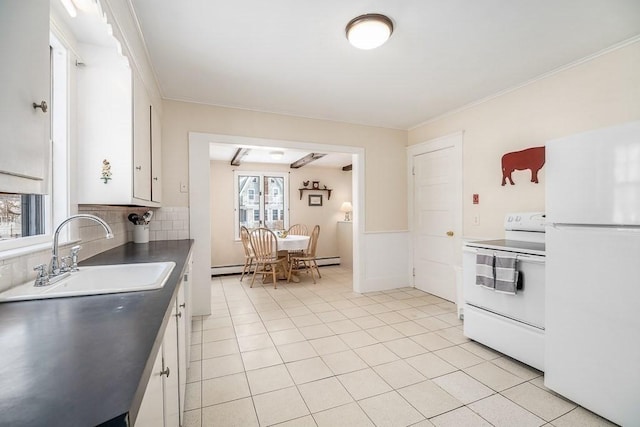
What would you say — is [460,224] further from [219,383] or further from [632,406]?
Result: [219,383]

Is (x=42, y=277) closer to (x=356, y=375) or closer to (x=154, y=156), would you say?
(x=154, y=156)

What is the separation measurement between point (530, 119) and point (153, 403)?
341 centimetres

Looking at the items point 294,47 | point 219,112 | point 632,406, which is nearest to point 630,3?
point 294,47

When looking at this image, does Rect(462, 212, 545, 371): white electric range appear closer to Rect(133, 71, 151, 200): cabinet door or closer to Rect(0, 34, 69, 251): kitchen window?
Rect(133, 71, 151, 200): cabinet door

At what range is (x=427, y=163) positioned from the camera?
153 inches

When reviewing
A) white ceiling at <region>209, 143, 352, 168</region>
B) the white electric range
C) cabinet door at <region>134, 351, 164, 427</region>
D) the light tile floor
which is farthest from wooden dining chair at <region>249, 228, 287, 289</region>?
cabinet door at <region>134, 351, 164, 427</region>

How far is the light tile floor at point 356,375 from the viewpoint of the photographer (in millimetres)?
1609

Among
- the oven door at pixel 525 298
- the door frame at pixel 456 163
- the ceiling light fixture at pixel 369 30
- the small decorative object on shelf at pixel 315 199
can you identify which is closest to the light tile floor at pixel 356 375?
the oven door at pixel 525 298

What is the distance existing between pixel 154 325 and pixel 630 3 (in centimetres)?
298

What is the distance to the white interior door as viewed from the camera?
3.45m

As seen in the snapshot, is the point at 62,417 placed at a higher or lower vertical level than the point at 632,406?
higher

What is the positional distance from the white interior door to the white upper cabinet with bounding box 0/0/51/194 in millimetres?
3547

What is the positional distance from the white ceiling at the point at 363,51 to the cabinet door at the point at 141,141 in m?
0.41

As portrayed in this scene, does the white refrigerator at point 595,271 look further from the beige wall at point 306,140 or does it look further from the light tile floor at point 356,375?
the beige wall at point 306,140
